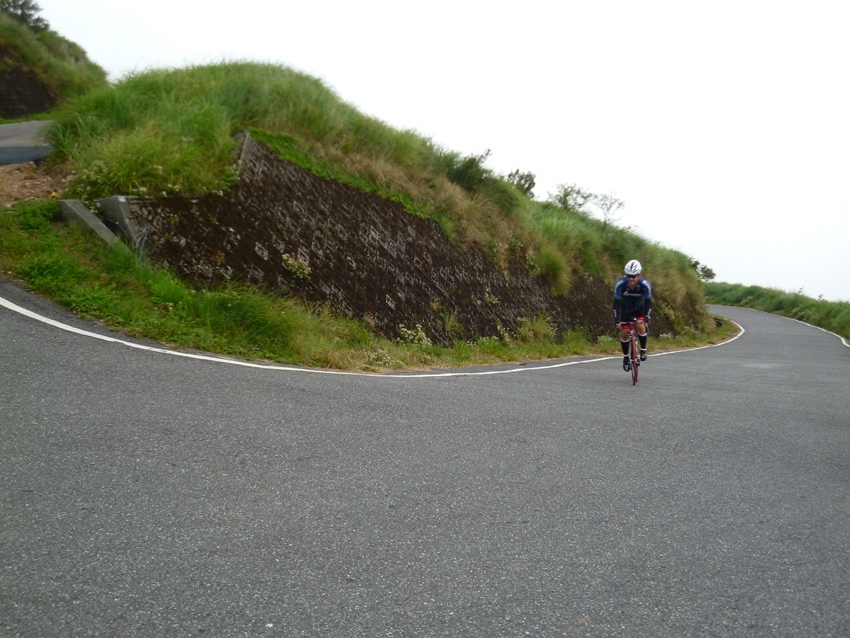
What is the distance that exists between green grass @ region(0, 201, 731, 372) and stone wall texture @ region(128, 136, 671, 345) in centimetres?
53

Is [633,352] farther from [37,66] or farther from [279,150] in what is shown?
[37,66]

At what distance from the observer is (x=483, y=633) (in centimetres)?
298

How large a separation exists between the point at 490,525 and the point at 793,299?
54653mm

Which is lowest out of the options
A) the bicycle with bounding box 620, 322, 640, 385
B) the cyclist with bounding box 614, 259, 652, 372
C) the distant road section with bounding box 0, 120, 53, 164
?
the bicycle with bounding box 620, 322, 640, 385

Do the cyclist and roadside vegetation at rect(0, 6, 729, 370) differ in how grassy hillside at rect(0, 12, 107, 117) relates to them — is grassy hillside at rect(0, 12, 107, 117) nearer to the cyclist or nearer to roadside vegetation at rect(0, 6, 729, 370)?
roadside vegetation at rect(0, 6, 729, 370)

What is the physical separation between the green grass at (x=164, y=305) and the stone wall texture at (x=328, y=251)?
1.73ft

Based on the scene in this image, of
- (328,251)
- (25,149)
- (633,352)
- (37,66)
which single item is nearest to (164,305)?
(328,251)

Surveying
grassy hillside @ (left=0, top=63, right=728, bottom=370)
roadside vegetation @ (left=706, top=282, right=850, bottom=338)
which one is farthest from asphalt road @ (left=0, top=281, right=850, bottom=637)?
roadside vegetation @ (left=706, top=282, right=850, bottom=338)

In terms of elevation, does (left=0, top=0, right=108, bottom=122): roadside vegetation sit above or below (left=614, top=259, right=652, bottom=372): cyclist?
above

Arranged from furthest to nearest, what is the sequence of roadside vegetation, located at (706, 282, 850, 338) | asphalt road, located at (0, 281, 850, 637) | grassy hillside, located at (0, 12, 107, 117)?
roadside vegetation, located at (706, 282, 850, 338)
grassy hillside, located at (0, 12, 107, 117)
asphalt road, located at (0, 281, 850, 637)

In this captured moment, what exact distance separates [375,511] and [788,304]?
54730 millimetres

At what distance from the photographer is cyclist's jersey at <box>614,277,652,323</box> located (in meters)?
11.9

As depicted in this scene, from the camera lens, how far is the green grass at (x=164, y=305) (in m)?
8.40

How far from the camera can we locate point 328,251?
1246cm
